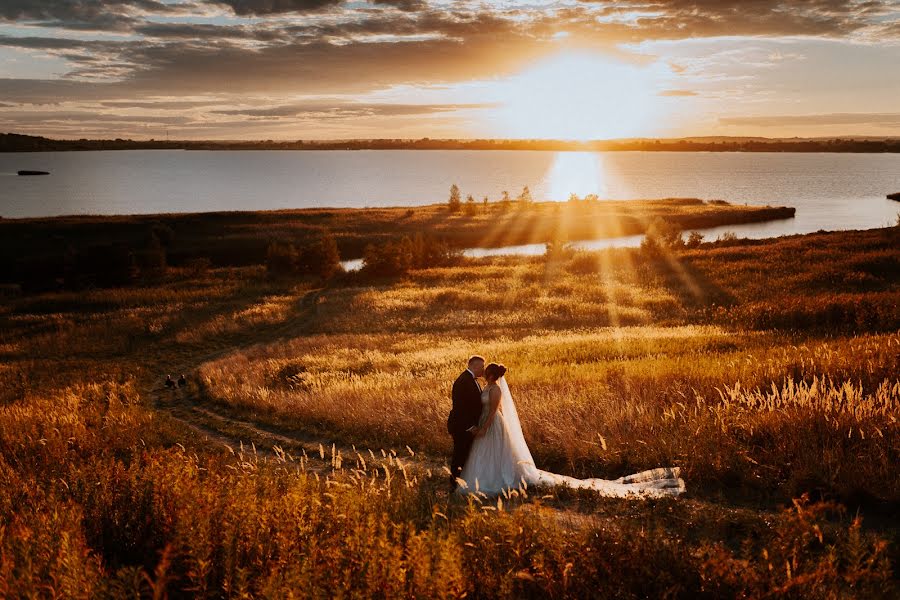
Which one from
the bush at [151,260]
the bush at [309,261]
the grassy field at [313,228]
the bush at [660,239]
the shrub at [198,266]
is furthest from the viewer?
the grassy field at [313,228]

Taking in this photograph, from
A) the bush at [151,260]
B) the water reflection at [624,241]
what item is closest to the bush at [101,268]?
the bush at [151,260]

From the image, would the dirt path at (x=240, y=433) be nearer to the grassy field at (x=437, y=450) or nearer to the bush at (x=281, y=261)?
the grassy field at (x=437, y=450)

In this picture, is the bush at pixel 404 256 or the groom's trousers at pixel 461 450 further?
the bush at pixel 404 256

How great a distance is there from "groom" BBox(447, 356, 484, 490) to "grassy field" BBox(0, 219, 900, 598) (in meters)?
0.73

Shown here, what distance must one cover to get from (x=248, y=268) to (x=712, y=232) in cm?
7069

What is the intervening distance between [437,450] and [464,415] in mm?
2676

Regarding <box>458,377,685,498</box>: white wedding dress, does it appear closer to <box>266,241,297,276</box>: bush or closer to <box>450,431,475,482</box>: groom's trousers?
<box>450,431,475,482</box>: groom's trousers

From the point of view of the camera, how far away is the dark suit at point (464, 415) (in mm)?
9984

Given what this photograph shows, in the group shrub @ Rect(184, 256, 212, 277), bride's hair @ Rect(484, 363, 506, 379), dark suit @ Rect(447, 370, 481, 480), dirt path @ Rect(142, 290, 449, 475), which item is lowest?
dirt path @ Rect(142, 290, 449, 475)

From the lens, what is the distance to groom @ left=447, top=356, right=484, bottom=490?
Answer: 32.7 ft

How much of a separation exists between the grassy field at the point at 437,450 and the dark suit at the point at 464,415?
720mm

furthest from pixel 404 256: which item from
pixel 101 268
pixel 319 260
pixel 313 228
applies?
pixel 313 228

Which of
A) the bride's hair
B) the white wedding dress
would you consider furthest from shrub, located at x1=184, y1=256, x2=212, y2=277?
the bride's hair

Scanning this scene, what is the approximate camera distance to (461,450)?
10.1 m
